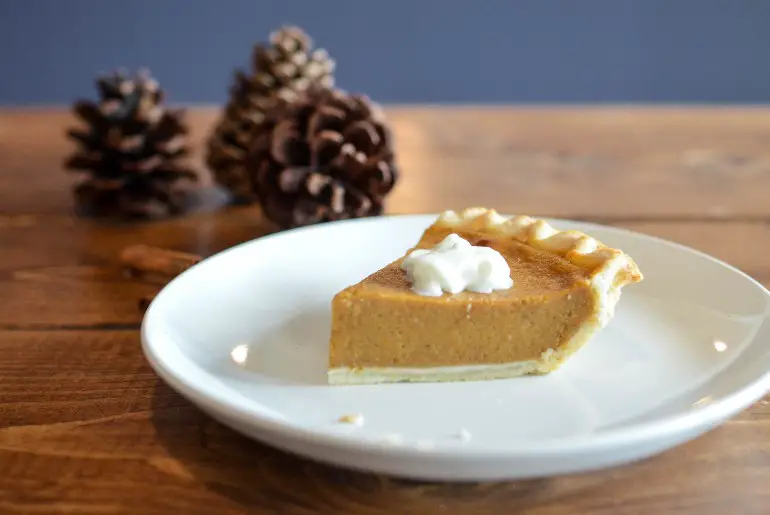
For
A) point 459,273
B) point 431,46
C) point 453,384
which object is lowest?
point 431,46

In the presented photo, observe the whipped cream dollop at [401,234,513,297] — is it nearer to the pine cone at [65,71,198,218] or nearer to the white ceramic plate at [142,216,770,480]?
the white ceramic plate at [142,216,770,480]

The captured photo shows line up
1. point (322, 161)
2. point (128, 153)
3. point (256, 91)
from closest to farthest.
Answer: point (322, 161)
point (128, 153)
point (256, 91)

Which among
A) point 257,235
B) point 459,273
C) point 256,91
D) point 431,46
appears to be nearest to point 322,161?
point 257,235

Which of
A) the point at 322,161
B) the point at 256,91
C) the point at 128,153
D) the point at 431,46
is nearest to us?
the point at 322,161

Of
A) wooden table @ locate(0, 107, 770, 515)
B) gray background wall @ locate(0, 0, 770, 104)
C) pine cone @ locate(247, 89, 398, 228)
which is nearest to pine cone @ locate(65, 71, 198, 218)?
wooden table @ locate(0, 107, 770, 515)

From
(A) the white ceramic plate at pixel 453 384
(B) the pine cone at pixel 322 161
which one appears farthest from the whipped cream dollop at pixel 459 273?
(B) the pine cone at pixel 322 161

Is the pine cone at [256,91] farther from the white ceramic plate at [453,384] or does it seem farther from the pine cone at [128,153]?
the white ceramic plate at [453,384]

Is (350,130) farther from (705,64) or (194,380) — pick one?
(705,64)

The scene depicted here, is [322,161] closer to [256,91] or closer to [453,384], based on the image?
[256,91]
